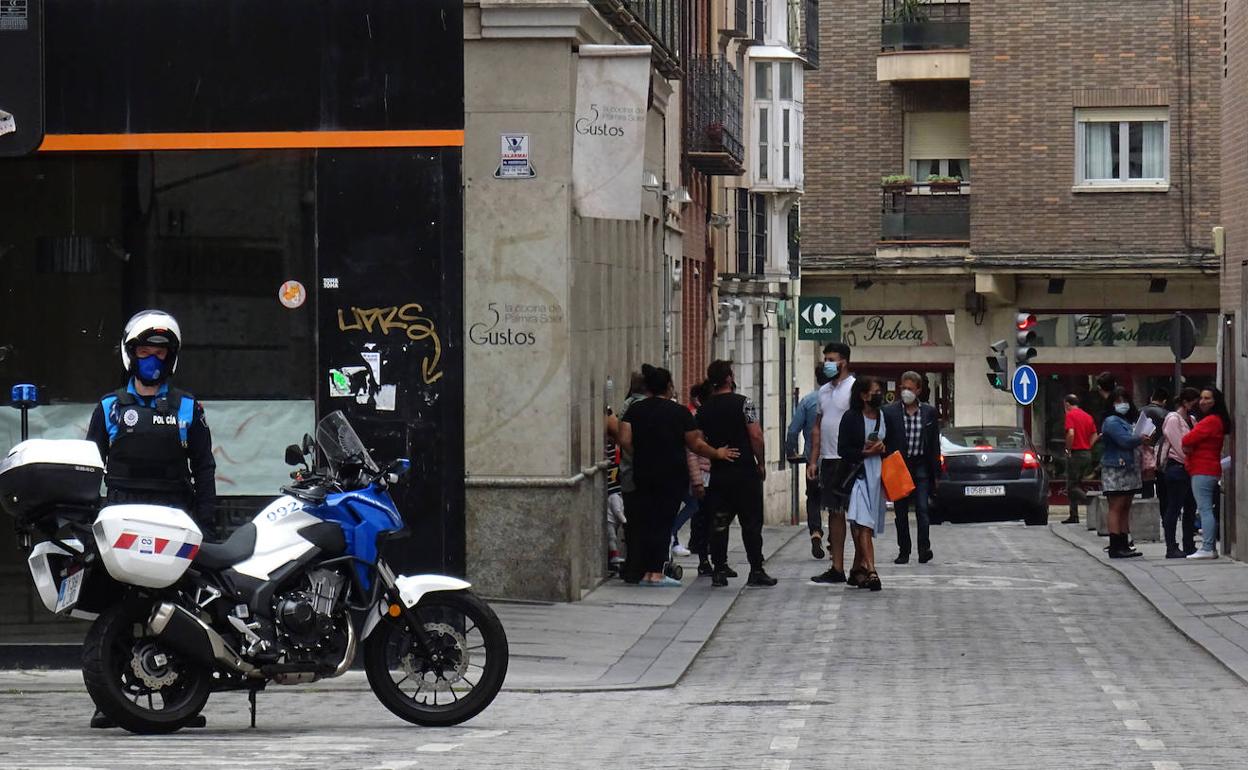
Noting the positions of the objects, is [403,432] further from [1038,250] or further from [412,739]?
[1038,250]

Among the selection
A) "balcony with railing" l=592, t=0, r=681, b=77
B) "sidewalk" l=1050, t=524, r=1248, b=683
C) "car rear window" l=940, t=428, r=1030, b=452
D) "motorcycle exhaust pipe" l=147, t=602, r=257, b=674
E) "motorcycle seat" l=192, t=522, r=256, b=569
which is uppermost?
"balcony with railing" l=592, t=0, r=681, b=77

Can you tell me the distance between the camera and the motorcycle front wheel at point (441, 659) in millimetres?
10867

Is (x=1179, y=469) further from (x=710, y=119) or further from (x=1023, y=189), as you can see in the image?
(x=1023, y=189)

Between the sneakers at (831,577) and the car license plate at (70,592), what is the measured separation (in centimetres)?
1006

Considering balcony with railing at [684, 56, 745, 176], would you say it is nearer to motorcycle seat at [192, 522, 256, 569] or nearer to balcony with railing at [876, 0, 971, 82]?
balcony with railing at [876, 0, 971, 82]

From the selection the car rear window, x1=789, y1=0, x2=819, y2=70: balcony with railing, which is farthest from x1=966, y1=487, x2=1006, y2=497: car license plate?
x1=789, y1=0, x2=819, y2=70: balcony with railing

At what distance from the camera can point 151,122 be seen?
13.6 metres

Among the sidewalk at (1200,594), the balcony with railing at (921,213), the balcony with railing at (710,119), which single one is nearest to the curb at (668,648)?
the sidewalk at (1200,594)

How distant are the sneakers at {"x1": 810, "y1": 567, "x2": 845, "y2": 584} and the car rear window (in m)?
11.6

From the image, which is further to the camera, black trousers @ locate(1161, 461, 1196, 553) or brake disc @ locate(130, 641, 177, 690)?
black trousers @ locate(1161, 461, 1196, 553)

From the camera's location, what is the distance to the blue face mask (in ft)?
36.7

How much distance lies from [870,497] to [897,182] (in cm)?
2614

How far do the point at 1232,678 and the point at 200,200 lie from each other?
6353mm

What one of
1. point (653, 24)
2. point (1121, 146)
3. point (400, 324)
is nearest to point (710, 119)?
point (653, 24)
